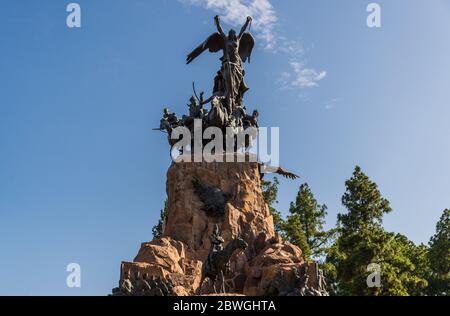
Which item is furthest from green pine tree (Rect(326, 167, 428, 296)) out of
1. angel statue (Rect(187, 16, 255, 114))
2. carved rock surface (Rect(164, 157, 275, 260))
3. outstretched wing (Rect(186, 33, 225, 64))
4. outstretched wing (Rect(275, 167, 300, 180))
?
outstretched wing (Rect(186, 33, 225, 64))

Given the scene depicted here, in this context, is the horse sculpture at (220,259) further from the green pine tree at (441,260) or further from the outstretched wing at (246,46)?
the green pine tree at (441,260)

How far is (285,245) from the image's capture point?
68.9 ft

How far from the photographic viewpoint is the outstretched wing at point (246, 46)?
29.3m

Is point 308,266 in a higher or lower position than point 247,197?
lower

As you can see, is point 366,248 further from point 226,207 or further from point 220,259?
point 220,259

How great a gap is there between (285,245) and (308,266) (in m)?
3.07

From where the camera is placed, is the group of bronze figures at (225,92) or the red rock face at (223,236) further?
the group of bronze figures at (225,92)

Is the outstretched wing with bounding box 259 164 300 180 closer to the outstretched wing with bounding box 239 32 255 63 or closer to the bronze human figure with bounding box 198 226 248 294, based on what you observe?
the outstretched wing with bounding box 239 32 255 63

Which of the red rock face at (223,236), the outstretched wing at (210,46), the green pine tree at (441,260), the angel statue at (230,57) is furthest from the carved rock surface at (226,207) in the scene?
the green pine tree at (441,260)

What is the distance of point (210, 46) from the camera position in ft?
96.0

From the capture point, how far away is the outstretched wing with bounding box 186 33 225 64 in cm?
2873
